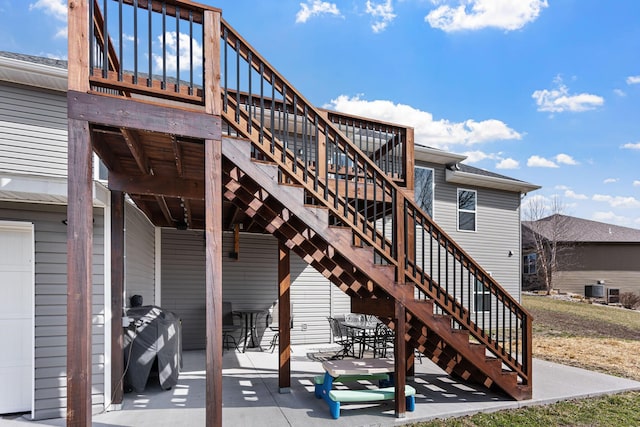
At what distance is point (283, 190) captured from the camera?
3.54 m

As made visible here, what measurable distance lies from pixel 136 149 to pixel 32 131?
3.95m

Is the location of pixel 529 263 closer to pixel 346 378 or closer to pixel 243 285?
pixel 243 285

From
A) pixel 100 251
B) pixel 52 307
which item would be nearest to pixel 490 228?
pixel 100 251

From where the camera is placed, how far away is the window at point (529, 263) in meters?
22.0

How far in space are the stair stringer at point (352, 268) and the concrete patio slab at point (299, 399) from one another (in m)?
0.39

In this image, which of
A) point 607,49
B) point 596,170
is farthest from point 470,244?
point 596,170

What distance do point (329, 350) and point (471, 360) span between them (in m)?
3.67

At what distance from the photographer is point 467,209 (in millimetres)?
10703

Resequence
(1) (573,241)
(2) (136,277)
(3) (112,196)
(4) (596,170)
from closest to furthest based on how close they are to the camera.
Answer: (3) (112,196)
(2) (136,277)
(1) (573,241)
(4) (596,170)

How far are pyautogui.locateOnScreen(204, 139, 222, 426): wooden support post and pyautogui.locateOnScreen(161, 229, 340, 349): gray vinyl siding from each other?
4.78 m

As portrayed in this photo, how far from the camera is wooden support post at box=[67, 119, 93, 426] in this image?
258 cm

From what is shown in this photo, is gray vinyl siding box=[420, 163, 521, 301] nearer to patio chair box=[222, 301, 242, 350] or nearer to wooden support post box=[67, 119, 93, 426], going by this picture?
patio chair box=[222, 301, 242, 350]

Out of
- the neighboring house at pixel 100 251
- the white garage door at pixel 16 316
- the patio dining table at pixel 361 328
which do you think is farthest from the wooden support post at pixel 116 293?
the patio dining table at pixel 361 328

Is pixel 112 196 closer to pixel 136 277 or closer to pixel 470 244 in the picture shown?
pixel 136 277
